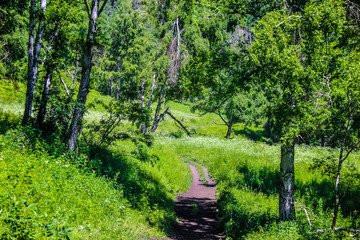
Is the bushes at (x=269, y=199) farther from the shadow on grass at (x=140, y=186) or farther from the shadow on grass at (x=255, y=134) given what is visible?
the shadow on grass at (x=255, y=134)

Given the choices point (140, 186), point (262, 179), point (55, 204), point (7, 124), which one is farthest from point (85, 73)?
point (262, 179)

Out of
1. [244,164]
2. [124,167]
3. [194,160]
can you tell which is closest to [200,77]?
[124,167]

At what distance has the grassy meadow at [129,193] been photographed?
4.02 metres

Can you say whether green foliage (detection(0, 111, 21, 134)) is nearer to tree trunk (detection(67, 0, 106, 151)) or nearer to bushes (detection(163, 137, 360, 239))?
tree trunk (detection(67, 0, 106, 151))

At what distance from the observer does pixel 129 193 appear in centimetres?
819

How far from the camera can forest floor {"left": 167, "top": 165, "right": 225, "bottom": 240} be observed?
827cm

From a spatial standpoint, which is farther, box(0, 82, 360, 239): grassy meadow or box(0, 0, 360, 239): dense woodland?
box(0, 0, 360, 239): dense woodland

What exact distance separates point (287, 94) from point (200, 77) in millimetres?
3046

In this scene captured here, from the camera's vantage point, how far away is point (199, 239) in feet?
25.6

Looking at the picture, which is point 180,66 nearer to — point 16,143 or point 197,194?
point 197,194

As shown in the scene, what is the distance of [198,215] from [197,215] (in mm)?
45

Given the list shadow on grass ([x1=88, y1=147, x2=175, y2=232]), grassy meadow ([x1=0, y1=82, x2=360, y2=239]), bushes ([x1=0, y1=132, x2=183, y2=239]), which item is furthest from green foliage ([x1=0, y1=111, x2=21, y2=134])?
shadow on grass ([x1=88, y1=147, x2=175, y2=232])

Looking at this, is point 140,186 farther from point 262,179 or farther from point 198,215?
point 262,179

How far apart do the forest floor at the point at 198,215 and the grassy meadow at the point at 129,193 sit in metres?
0.44
